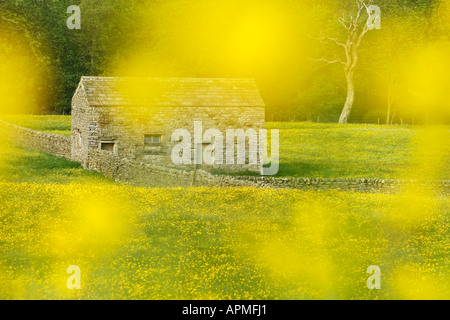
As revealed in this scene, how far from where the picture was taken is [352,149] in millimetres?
55438

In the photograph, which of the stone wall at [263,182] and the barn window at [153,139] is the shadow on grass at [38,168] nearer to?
the stone wall at [263,182]

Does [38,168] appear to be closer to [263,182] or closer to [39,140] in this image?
[39,140]

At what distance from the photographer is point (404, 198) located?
1108 inches

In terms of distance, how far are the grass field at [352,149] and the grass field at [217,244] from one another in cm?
1708

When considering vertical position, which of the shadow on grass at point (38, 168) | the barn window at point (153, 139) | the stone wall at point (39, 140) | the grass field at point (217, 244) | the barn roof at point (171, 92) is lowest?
the grass field at point (217, 244)

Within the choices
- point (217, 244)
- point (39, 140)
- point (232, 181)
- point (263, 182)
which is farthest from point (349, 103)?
point (217, 244)

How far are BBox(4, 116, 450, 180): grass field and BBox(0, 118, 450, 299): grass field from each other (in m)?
17.1

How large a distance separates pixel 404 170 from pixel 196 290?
105ft

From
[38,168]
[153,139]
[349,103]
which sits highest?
[349,103]

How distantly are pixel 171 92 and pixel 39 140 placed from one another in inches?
501

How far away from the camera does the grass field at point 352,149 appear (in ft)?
147

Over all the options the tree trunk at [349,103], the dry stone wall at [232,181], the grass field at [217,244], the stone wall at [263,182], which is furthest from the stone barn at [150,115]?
the tree trunk at [349,103]
